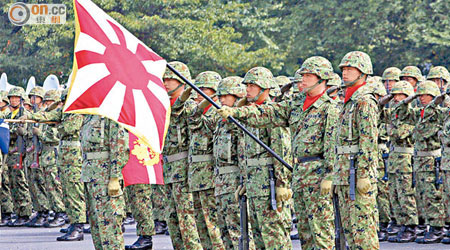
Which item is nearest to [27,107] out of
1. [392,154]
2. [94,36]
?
[392,154]

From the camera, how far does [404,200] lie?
44.8 ft

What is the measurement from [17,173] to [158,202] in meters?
5.97

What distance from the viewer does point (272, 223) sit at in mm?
9414

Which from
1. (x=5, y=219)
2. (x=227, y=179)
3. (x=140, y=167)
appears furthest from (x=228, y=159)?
(x=5, y=219)

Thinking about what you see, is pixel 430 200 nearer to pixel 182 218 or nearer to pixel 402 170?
pixel 402 170

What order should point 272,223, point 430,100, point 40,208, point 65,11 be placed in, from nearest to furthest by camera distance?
1. point 272,223
2. point 430,100
3. point 40,208
4. point 65,11

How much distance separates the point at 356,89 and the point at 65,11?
1843 centimetres

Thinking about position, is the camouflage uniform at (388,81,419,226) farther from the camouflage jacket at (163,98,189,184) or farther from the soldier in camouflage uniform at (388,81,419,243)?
the camouflage jacket at (163,98,189,184)

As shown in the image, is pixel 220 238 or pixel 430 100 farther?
pixel 430 100

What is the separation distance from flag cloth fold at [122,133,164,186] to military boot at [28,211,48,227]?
22.2 feet

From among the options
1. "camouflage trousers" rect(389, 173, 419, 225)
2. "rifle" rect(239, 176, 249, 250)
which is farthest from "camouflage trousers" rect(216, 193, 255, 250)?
"camouflage trousers" rect(389, 173, 419, 225)

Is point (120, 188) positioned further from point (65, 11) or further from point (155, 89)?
point (65, 11)

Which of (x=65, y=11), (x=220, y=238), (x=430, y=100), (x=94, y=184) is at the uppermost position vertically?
(x=65, y=11)

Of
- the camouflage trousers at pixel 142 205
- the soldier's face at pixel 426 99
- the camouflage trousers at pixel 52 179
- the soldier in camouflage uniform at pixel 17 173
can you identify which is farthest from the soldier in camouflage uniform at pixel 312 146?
the soldier in camouflage uniform at pixel 17 173
